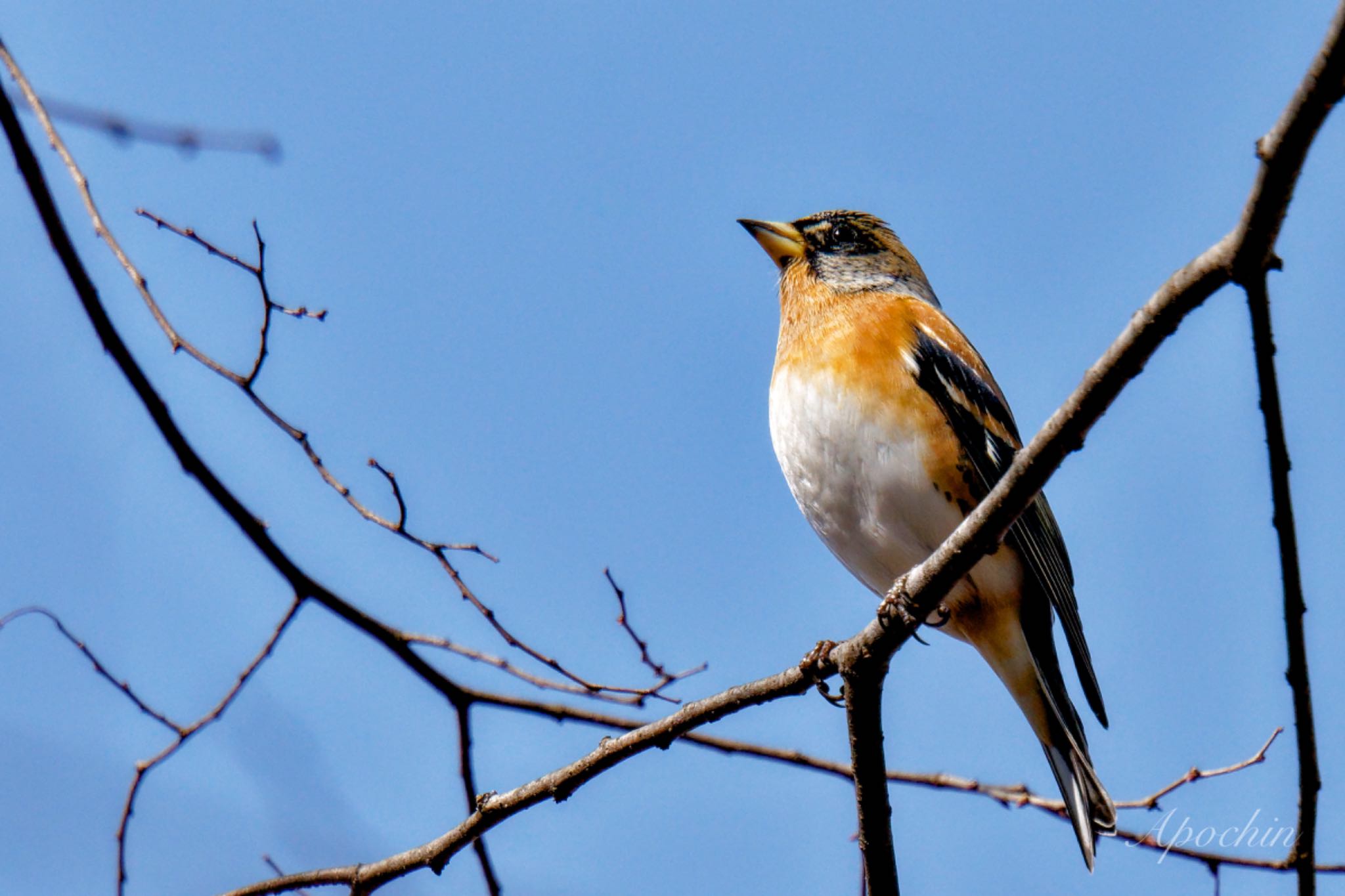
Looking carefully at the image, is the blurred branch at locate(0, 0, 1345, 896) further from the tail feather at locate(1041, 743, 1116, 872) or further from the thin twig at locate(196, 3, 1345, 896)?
the tail feather at locate(1041, 743, 1116, 872)

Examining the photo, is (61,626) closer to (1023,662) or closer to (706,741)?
(706,741)

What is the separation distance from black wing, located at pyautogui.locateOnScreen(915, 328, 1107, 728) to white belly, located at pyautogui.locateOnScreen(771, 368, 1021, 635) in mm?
127

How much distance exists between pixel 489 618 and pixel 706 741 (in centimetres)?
98

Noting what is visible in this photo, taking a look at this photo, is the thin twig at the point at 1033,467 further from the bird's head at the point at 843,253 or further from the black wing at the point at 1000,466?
the bird's head at the point at 843,253

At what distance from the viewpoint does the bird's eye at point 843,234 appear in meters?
6.95

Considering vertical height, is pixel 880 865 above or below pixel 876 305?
below

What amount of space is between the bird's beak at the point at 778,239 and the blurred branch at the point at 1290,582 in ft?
14.7

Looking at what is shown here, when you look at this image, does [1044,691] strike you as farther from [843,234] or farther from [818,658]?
[843,234]

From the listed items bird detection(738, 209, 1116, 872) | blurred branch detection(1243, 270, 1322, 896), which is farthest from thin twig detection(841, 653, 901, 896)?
blurred branch detection(1243, 270, 1322, 896)

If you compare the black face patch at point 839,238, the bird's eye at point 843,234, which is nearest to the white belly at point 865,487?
the black face patch at point 839,238

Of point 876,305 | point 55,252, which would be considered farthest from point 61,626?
point 876,305

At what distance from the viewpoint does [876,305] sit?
5.91m

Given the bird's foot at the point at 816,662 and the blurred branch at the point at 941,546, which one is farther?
the bird's foot at the point at 816,662

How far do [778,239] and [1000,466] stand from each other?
7.23 feet
